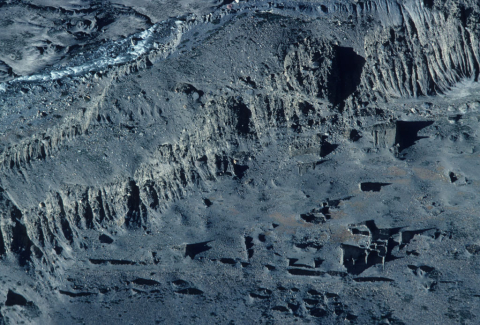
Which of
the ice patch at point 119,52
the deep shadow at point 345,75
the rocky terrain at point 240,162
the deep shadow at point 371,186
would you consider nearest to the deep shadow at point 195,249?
the rocky terrain at point 240,162

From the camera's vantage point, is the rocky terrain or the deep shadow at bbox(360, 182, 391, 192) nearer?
the rocky terrain

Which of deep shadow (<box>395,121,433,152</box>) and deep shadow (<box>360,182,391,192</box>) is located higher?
deep shadow (<box>395,121,433,152</box>)

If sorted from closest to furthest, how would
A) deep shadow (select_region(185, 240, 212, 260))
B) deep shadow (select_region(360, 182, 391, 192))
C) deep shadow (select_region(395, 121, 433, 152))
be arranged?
deep shadow (select_region(395, 121, 433, 152))
deep shadow (select_region(360, 182, 391, 192))
deep shadow (select_region(185, 240, 212, 260))

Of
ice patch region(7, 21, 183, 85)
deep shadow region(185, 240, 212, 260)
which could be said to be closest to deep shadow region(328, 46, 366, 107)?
ice patch region(7, 21, 183, 85)

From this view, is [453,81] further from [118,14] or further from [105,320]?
[105,320]

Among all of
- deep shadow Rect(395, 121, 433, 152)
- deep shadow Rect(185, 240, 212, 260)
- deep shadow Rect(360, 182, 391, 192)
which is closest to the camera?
deep shadow Rect(395, 121, 433, 152)

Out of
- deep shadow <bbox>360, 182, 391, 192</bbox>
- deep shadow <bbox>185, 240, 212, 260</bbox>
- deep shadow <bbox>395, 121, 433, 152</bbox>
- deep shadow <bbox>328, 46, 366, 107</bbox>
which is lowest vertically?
deep shadow <bbox>185, 240, 212, 260</bbox>

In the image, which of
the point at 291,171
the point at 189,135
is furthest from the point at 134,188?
the point at 291,171

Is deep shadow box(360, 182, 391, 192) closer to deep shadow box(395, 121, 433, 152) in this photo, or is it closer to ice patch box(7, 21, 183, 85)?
deep shadow box(395, 121, 433, 152)

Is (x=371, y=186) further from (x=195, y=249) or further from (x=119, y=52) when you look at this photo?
(x=119, y=52)
